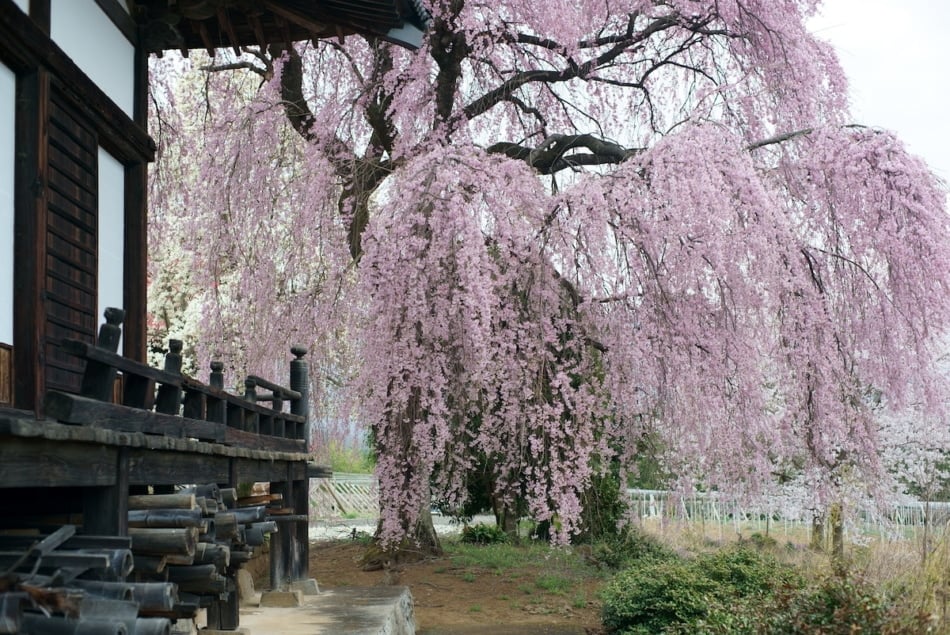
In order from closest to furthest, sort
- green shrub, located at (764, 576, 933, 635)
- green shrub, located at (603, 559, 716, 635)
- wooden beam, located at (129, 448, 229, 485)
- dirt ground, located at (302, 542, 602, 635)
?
1. wooden beam, located at (129, 448, 229, 485)
2. green shrub, located at (764, 576, 933, 635)
3. green shrub, located at (603, 559, 716, 635)
4. dirt ground, located at (302, 542, 602, 635)

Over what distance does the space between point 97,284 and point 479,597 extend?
20.8ft

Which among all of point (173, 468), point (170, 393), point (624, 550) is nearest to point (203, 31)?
point (170, 393)

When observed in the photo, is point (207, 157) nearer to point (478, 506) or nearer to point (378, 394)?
point (378, 394)

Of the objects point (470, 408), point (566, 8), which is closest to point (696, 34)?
point (566, 8)

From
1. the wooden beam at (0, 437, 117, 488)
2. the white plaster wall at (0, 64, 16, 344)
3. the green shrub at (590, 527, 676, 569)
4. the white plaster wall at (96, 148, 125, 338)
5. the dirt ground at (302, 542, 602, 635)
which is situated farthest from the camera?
the green shrub at (590, 527, 676, 569)

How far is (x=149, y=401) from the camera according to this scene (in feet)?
19.7

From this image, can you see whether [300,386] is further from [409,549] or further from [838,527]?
[838,527]

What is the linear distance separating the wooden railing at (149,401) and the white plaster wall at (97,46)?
183 centimetres

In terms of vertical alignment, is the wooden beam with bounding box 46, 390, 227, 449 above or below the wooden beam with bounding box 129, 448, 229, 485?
above

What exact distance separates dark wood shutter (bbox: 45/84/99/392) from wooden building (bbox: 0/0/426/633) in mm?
13

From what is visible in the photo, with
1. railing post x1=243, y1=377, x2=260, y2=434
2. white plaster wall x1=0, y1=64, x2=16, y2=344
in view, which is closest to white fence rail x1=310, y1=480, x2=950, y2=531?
railing post x1=243, y1=377, x2=260, y2=434

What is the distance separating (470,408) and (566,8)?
15.2 feet

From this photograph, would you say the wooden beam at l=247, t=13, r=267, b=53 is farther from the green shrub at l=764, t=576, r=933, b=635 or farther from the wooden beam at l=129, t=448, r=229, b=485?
the green shrub at l=764, t=576, r=933, b=635

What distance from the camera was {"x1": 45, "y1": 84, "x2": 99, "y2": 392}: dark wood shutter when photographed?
236 inches
